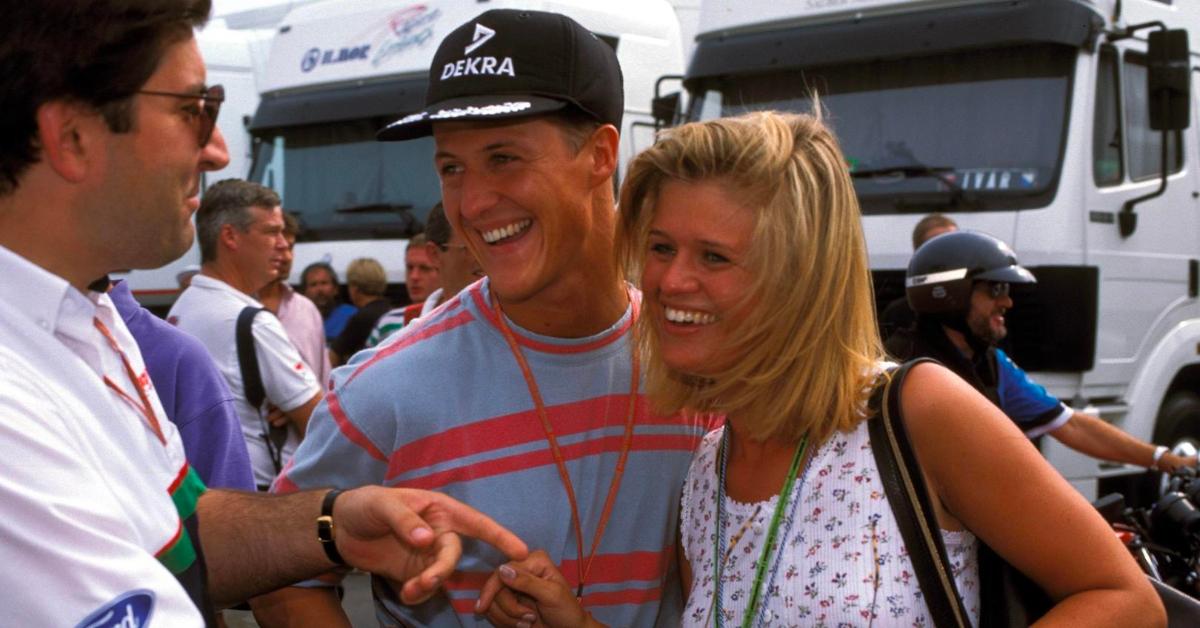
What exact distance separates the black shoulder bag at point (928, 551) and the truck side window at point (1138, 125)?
584 cm

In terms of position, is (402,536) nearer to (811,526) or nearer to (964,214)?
(811,526)

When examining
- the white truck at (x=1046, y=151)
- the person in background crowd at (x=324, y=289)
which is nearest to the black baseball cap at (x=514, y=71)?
the white truck at (x=1046, y=151)

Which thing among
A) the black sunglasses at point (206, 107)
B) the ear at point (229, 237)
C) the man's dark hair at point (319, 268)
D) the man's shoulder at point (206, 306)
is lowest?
the man's dark hair at point (319, 268)

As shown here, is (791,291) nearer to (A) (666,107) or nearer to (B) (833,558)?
(B) (833,558)

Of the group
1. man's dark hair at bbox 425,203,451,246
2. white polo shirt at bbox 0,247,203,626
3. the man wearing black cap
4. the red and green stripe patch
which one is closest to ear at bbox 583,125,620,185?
the man wearing black cap

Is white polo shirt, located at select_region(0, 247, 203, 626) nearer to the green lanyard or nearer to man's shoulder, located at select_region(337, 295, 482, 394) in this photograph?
man's shoulder, located at select_region(337, 295, 482, 394)

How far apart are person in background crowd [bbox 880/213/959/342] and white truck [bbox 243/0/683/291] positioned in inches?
111

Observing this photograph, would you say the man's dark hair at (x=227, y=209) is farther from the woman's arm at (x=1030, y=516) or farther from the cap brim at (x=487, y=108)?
the woman's arm at (x=1030, y=516)

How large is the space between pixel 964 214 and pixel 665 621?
5.07 m

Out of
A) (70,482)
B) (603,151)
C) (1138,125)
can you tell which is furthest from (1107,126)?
(70,482)

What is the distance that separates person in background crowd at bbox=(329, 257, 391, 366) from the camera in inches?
331

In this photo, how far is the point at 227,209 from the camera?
5.62m

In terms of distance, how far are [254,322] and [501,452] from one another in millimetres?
3141

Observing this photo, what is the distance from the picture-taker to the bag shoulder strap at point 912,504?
6.61ft
